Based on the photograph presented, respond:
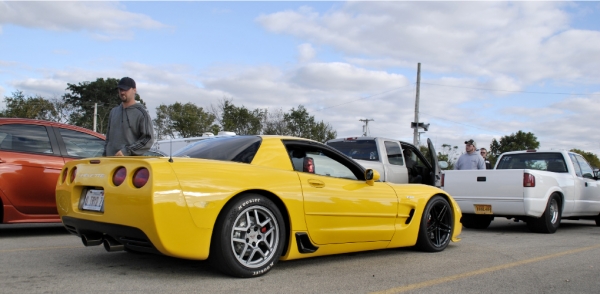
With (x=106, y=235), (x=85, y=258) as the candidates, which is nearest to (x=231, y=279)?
(x=106, y=235)

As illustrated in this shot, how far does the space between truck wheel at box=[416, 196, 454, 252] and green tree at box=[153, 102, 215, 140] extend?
94.1ft

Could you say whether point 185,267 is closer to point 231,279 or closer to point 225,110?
point 231,279

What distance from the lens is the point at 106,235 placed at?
421 centimetres

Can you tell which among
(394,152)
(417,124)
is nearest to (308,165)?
(394,152)

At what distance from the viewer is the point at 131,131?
5496 mm

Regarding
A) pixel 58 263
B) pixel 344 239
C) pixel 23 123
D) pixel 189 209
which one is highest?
pixel 23 123

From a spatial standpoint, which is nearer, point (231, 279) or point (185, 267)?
point (231, 279)

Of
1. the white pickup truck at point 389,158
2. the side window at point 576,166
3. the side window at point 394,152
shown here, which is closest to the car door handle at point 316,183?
the white pickup truck at point 389,158

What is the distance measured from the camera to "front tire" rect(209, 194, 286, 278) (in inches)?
158

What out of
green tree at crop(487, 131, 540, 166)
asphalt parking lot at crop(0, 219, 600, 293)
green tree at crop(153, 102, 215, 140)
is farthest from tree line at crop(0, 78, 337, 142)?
asphalt parking lot at crop(0, 219, 600, 293)

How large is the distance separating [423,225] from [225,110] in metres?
30.0

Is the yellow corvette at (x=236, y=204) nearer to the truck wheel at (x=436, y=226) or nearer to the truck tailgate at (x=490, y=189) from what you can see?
the truck wheel at (x=436, y=226)

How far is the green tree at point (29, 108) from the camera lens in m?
31.2

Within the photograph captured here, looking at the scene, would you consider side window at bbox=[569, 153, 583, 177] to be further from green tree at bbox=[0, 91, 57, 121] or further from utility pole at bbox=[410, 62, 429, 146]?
green tree at bbox=[0, 91, 57, 121]
